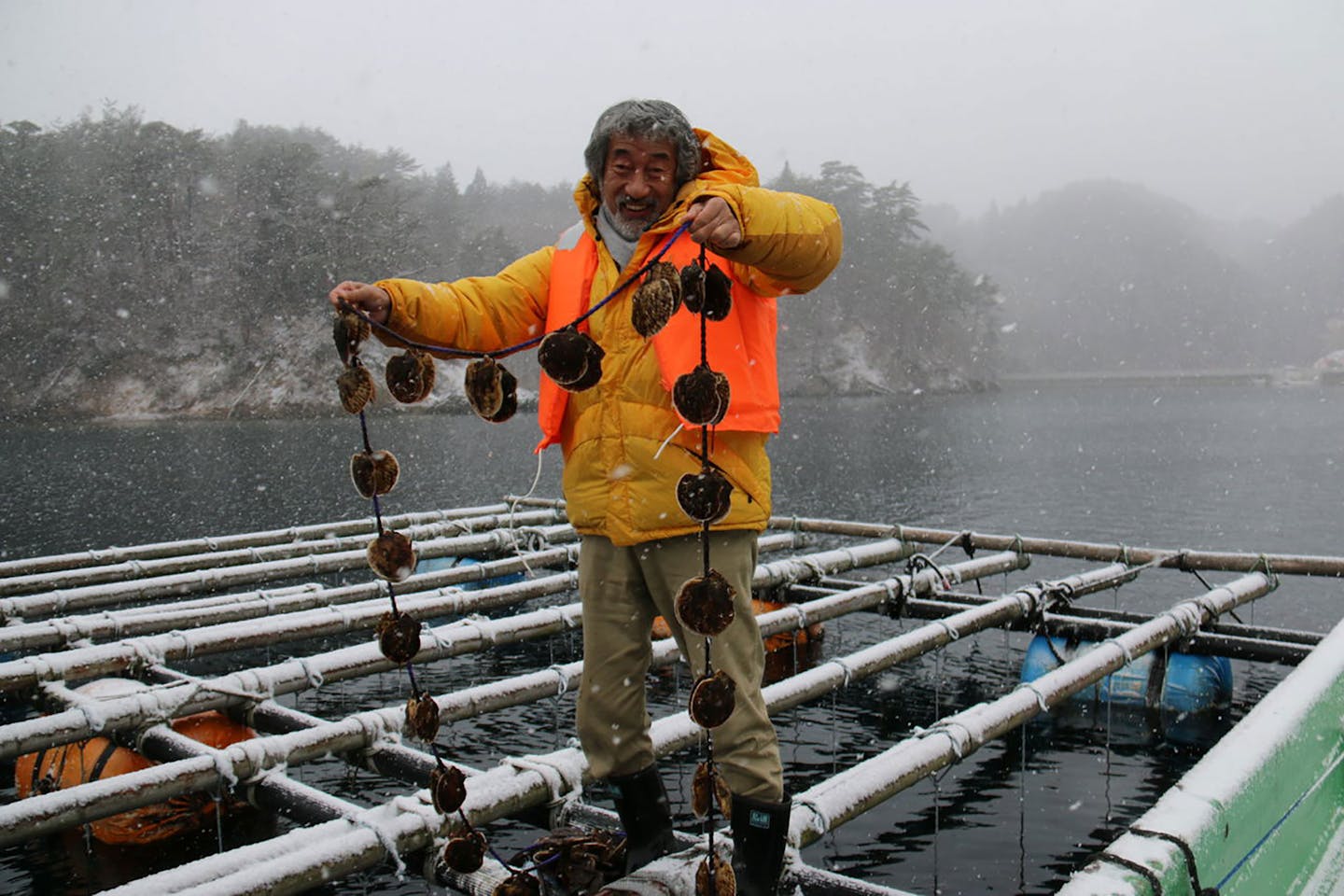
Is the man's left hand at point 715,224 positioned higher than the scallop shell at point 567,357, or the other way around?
the man's left hand at point 715,224

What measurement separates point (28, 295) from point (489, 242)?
31918mm

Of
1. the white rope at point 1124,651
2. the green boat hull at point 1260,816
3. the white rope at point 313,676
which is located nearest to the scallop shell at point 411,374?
the green boat hull at point 1260,816

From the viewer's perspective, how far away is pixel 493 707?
4.82m

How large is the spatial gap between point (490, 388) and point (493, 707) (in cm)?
250

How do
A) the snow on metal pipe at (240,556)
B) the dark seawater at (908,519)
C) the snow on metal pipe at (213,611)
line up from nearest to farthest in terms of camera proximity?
1. the dark seawater at (908,519)
2. the snow on metal pipe at (213,611)
3. the snow on metal pipe at (240,556)

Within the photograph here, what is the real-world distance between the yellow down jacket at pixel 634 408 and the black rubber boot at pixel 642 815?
830 mm

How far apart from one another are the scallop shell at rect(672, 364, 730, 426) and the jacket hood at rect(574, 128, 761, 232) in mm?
466

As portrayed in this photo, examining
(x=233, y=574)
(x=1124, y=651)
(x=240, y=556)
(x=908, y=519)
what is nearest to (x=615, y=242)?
(x=1124, y=651)

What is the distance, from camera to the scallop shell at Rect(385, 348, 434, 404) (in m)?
2.79

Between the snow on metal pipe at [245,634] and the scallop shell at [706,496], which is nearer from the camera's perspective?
the scallop shell at [706,496]

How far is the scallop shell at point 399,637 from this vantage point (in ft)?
9.54

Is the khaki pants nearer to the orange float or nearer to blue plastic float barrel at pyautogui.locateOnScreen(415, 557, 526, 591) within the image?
the orange float

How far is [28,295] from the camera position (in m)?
60.9

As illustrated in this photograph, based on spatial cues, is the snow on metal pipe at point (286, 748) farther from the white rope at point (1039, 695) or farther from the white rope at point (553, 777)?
the white rope at point (1039, 695)
